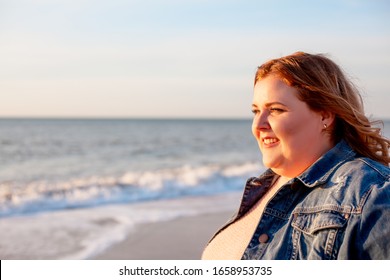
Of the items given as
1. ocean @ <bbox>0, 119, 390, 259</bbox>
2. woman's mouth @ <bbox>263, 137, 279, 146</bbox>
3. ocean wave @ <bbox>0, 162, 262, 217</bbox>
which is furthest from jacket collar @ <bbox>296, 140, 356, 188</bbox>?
ocean wave @ <bbox>0, 162, 262, 217</bbox>

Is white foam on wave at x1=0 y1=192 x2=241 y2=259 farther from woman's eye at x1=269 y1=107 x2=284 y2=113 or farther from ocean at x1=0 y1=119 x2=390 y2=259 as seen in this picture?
woman's eye at x1=269 y1=107 x2=284 y2=113

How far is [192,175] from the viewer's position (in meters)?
12.4

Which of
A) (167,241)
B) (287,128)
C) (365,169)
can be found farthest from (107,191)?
(365,169)

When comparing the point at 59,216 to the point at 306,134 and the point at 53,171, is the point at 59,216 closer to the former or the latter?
the point at 306,134

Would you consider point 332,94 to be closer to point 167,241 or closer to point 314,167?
point 314,167

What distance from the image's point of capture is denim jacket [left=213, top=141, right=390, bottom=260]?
1820 millimetres

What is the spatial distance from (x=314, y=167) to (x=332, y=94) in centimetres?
32

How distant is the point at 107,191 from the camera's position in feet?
33.1

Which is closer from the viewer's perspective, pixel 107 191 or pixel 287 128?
pixel 287 128

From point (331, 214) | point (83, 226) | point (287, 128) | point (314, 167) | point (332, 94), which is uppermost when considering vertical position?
point (332, 94)

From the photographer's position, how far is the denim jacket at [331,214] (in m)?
1.82

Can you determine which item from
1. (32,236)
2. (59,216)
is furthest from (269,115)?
(59,216)

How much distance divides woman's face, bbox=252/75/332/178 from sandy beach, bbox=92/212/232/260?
11.4 feet
